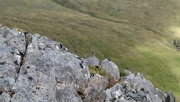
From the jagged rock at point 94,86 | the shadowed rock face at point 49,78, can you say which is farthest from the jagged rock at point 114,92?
the jagged rock at point 94,86

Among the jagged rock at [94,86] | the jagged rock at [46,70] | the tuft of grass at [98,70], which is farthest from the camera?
the tuft of grass at [98,70]

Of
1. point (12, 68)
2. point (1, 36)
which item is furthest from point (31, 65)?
point (1, 36)

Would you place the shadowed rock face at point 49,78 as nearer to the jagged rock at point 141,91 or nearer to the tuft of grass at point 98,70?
the jagged rock at point 141,91

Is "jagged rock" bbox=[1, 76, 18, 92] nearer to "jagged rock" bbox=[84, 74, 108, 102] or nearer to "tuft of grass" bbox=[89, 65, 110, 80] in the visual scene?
"jagged rock" bbox=[84, 74, 108, 102]

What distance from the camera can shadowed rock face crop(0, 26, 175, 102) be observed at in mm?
35156

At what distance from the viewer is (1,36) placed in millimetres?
45125

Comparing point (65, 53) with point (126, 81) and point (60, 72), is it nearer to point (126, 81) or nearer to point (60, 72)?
point (60, 72)

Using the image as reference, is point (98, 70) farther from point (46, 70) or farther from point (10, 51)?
point (10, 51)

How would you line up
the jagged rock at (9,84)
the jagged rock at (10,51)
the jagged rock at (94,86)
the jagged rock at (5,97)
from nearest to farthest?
the jagged rock at (5,97)
the jagged rock at (9,84)
the jagged rock at (10,51)
the jagged rock at (94,86)

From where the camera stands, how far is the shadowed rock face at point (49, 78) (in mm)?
35156

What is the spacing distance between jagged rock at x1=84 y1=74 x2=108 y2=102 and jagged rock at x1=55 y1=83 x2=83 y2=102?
6.65 feet

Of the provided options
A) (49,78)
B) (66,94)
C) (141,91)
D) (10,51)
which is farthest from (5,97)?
(141,91)

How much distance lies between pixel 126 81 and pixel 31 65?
16.4 metres

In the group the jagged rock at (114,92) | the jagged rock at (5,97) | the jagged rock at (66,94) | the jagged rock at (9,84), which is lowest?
the jagged rock at (114,92)
